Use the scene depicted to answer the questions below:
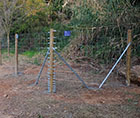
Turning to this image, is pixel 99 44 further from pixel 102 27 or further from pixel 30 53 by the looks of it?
pixel 30 53

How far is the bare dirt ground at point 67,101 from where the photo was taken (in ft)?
11.0

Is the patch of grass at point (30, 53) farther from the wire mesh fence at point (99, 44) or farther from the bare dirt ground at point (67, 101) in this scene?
the bare dirt ground at point (67, 101)

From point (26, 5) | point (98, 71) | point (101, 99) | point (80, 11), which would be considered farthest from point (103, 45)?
point (26, 5)

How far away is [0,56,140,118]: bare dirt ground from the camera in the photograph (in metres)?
3.35

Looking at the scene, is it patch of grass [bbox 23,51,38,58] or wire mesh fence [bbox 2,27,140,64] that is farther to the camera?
patch of grass [bbox 23,51,38,58]

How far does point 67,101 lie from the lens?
402 centimetres

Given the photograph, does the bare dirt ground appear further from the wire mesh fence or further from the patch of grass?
the patch of grass

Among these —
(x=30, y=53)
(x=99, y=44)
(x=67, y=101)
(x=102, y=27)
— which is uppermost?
(x=102, y=27)

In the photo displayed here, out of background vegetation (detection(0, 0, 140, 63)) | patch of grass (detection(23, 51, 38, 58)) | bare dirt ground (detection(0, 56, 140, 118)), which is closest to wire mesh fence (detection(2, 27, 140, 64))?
background vegetation (detection(0, 0, 140, 63))

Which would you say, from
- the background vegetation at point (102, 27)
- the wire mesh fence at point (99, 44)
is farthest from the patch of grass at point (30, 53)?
the background vegetation at point (102, 27)

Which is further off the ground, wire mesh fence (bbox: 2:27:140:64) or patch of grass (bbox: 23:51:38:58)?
wire mesh fence (bbox: 2:27:140:64)

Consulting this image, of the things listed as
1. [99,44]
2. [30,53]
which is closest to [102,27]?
[99,44]

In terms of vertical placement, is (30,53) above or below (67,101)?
above

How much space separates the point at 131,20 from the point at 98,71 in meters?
2.20
